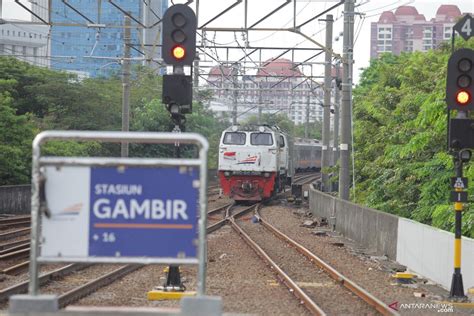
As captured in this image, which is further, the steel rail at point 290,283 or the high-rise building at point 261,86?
the high-rise building at point 261,86

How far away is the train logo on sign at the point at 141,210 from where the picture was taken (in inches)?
308

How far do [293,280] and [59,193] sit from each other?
8841 millimetres

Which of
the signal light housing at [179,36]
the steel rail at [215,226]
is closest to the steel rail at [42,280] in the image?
the signal light housing at [179,36]

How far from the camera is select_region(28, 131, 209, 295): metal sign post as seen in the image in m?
7.83

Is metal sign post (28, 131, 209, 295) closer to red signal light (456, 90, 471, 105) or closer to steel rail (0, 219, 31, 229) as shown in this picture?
red signal light (456, 90, 471, 105)

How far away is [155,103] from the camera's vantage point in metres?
55.3

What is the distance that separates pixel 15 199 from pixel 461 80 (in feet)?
76.2

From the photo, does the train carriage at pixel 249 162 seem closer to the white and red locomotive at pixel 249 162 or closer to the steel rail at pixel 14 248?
the white and red locomotive at pixel 249 162

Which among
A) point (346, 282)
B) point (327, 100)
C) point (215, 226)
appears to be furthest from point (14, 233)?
point (327, 100)

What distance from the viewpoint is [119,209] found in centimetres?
784

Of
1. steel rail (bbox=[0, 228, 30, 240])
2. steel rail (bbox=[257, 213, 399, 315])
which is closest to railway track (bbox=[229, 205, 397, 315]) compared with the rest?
steel rail (bbox=[257, 213, 399, 315])

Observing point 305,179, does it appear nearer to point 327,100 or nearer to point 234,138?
point 327,100

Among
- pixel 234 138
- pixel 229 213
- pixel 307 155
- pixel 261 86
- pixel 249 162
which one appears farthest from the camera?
pixel 307 155

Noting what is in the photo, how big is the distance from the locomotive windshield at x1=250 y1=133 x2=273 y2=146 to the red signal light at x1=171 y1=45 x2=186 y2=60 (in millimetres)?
25383
